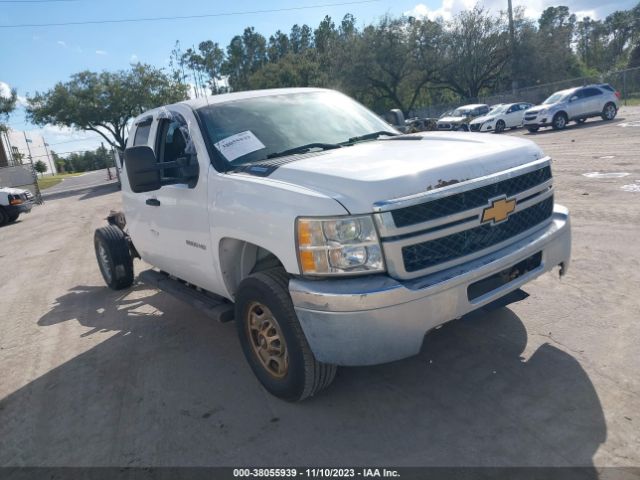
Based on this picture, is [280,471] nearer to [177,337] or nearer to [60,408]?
[60,408]

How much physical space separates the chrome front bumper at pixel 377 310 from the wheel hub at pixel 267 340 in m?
0.46

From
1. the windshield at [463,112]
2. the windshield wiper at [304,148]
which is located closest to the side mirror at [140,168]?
the windshield wiper at [304,148]

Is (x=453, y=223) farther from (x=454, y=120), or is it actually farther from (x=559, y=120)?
(x=454, y=120)

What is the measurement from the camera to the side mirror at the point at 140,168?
368 centimetres

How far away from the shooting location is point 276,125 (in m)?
4.20

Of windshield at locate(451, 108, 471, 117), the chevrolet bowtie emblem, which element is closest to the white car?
windshield at locate(451, 108, 471, 117)

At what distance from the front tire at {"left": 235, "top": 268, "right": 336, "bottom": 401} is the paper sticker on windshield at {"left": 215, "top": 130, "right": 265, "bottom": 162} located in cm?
101

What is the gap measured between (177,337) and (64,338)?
1322 mm

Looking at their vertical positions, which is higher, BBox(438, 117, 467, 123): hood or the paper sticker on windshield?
the paper sticker on windshield

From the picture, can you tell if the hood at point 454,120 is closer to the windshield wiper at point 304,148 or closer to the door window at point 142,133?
the door window at point 142,133

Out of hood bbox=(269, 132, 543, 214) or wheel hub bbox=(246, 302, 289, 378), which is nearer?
hood bbox=(269, 132, 543, 214)

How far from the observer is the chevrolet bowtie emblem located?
3.17 metres

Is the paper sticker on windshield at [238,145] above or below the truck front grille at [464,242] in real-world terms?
above

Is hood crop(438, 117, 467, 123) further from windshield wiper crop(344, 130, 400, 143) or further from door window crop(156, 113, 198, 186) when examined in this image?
door window crop(156, 113, 198, 186)
